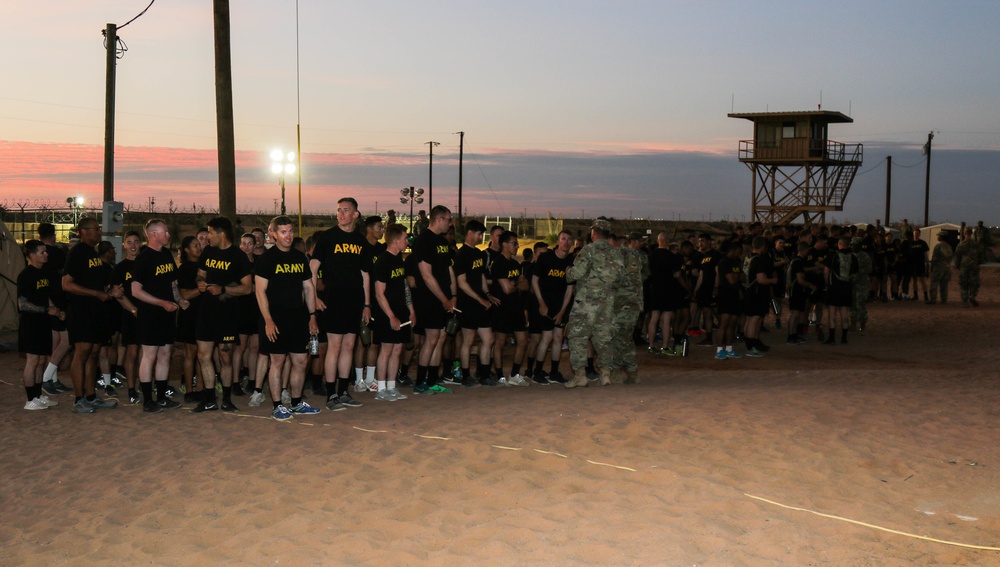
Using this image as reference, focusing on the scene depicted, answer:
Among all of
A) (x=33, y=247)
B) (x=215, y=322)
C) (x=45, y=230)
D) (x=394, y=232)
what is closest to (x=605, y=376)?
(x=394, y=232)

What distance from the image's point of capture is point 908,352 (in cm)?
1638

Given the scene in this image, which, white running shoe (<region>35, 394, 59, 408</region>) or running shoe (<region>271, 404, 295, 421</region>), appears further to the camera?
white running shoe (<region>35, 394, 59, 408</region>)

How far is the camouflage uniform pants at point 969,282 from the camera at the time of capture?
75.8ft

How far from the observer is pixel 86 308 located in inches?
389

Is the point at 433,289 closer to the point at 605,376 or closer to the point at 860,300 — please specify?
the point at 605,376

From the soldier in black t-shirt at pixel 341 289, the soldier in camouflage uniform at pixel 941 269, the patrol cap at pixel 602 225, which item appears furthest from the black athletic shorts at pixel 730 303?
the soldier in camouflage uniform at pixel 941 269

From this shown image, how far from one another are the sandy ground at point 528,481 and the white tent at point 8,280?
31.8ft

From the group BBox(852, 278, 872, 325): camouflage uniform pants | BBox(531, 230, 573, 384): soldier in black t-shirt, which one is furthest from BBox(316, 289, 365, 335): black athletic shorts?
BBox(852, 278, 872, 325): camouflage uniform pants

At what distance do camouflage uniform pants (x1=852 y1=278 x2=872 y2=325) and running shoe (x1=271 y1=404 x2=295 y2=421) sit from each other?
41.9ft

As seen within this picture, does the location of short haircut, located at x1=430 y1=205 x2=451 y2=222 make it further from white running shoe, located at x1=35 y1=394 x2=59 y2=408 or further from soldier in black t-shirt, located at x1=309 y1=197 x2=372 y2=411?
white running shoe, located at x1=35 y1=394 x2=59 y2=408

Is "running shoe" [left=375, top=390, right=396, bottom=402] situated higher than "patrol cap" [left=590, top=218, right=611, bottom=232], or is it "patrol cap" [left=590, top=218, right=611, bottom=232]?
"patrol cap" [left=590, top=218, right=611, bottom=232]

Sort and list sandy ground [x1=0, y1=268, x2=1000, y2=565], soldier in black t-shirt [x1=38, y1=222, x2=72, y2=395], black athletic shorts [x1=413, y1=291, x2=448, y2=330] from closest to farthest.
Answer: sandy ground [x1=0, y1=268, x2=1000, y2=565] → soldier in black t-shirt [x1=38, y1=222, x2=72, y2=395] → black athletic shorts [x1=413, y1=291, x2=448, y2=330]

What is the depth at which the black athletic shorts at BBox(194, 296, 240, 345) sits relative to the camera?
9625 millimetres

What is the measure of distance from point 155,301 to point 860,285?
45.5 feet
